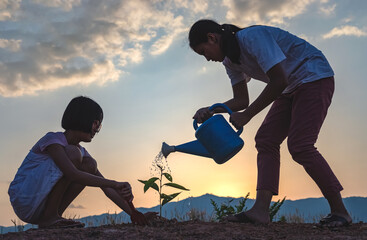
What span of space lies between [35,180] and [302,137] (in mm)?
2040

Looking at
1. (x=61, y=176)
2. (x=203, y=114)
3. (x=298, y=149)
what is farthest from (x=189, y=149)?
(x=61, y=176)

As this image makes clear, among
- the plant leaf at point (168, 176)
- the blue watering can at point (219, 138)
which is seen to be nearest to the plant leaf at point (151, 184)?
the plant leaf at point (168, 176)

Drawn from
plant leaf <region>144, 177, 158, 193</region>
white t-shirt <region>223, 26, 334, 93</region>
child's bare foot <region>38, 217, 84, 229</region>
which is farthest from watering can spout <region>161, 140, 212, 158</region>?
child's bare foot <region>38, 217, 84, 229</region>

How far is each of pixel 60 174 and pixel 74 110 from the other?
54cm

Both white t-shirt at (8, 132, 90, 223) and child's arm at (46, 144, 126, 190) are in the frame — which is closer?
child's arm at (46, 144, 126, 190)

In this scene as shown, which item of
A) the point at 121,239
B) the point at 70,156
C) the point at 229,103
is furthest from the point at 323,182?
the point at 70,156

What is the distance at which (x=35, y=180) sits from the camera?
123 inches

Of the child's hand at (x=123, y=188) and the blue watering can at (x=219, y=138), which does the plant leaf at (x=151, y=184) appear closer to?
the child's hand at (x=123, y=188)

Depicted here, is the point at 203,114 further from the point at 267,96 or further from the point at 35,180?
the point at 35,180

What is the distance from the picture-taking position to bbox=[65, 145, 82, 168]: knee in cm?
311

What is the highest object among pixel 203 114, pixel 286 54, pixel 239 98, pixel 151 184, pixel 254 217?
pixel 286 54

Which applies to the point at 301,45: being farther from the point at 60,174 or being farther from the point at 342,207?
the point at 60,174

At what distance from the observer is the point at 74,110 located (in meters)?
3.30

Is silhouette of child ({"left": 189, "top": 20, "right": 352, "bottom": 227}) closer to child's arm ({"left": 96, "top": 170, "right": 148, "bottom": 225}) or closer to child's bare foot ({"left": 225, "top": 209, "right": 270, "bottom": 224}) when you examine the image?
child's bare foot ({"left": 225, "top": 209, "right": 270, "bottom": 224})
